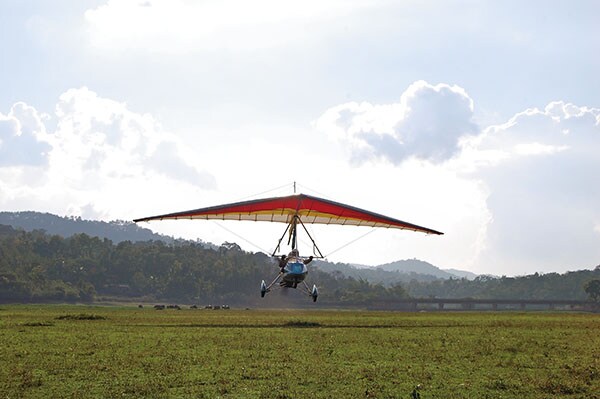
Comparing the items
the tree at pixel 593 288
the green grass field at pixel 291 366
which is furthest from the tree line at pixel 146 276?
the green grass field at pixel 291 366

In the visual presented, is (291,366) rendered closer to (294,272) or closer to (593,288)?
(294,272)

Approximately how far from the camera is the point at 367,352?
86.7ft

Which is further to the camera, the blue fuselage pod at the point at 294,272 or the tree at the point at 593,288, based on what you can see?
the tree at the point at 593,288

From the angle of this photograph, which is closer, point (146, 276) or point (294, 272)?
point (294, 272)

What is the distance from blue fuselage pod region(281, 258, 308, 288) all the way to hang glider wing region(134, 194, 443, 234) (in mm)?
2998

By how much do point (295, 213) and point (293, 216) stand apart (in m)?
0.43

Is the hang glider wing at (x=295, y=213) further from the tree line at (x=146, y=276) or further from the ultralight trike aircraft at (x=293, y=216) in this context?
the tree line at (x=146, y=276)

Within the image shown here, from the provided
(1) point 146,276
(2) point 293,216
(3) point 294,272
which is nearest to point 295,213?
(2) point 293,216

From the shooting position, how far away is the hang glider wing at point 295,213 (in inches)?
1464

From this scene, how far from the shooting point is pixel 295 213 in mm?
38969

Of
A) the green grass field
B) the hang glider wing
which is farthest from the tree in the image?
the green grass field

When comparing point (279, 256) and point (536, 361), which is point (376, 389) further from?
point (279, 256)

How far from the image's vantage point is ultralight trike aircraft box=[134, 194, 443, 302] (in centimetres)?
3669

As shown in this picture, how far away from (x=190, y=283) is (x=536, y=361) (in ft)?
545
